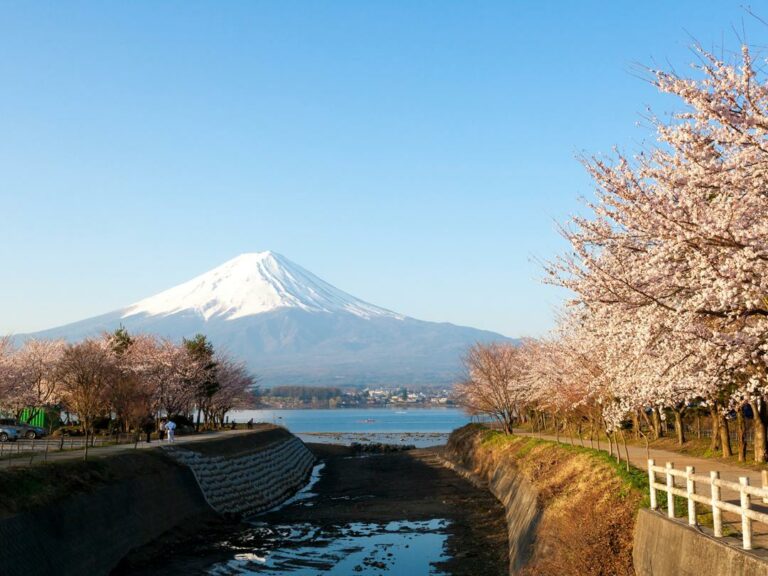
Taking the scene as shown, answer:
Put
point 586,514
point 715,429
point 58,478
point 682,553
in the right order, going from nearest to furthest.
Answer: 1. point 682,553
2. point 586,514
3. point 58,478
4. point 715,429

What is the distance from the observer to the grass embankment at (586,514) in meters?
18.7

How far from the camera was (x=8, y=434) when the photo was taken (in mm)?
50781

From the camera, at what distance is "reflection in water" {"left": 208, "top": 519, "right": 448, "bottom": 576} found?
26688 mm

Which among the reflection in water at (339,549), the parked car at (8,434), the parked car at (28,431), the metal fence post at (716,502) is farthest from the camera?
the parked car at (28,431)

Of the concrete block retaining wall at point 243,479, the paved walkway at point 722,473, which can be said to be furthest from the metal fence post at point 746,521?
the concrete block retaining wall at point 243,479

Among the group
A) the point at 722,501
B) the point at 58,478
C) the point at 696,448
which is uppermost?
the point at 722,501

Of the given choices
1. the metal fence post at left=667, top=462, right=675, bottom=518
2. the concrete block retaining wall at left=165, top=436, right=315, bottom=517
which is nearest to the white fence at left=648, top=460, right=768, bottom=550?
the metal fence post at left=667, top=462, right=675, bottom=518

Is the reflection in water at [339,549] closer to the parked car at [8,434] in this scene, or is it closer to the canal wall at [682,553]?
the canal wall at [682,553]

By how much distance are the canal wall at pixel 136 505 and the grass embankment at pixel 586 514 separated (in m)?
14.4

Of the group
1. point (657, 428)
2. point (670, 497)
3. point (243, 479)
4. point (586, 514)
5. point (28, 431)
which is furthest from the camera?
point (28, 431)

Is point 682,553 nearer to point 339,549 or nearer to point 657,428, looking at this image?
point 339,549

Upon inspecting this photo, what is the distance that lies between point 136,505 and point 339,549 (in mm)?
8570

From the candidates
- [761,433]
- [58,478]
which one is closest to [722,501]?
[761,433]

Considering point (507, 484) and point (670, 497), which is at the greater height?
point (670, 497)
